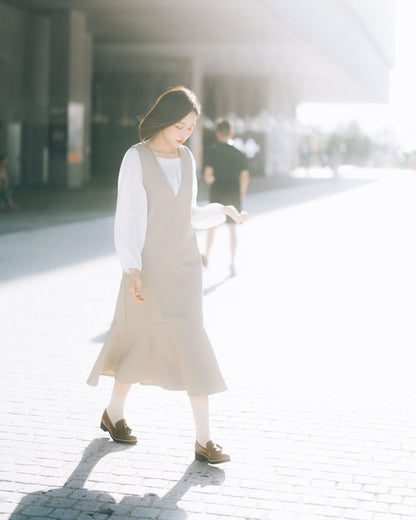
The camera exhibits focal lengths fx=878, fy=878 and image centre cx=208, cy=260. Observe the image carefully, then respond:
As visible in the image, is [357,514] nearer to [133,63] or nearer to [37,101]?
[37,101]

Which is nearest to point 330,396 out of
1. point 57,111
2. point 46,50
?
point 57,111

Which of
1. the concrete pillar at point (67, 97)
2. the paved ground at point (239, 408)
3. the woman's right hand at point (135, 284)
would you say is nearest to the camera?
the paved ground at point (239, 408)

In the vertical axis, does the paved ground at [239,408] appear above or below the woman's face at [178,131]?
below

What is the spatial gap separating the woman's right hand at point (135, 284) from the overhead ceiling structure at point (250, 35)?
1955 cm

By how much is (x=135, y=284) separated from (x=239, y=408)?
4.37 ft

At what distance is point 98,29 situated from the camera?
29.9 meters

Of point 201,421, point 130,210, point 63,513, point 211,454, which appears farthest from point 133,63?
point 63,513

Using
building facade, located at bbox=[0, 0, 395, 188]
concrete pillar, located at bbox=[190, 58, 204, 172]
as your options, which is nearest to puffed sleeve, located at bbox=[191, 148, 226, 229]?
building facade, located at bbox=[0, 0, 395, 188]

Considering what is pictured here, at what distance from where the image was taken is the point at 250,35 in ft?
96.5

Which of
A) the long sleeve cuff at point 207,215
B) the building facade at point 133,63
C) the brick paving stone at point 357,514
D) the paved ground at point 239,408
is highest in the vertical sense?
the building facade at point 133,63

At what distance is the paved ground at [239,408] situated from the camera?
3.52 meters

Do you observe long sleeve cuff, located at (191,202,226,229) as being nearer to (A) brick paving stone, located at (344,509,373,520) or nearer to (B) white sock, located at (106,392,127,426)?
(B) white sock, located at (106,392,127,426)

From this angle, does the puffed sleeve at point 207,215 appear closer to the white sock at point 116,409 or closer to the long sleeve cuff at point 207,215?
the long sleeve cuff at point 207,215

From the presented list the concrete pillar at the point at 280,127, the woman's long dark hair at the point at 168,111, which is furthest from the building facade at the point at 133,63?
the woman's long dark hair at the point at 168,111
